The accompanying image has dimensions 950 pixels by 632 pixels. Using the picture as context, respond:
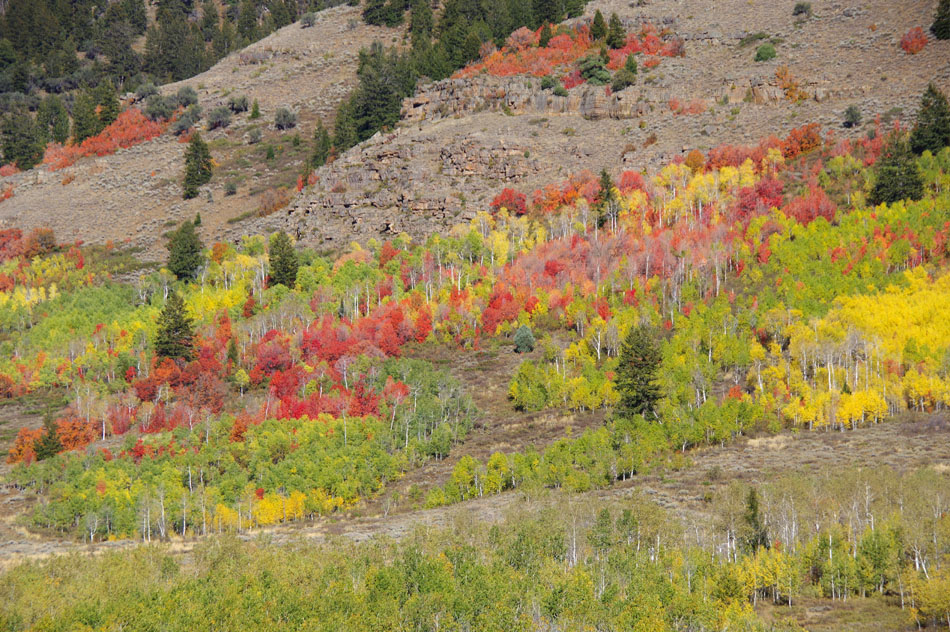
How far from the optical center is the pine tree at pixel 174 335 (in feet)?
327

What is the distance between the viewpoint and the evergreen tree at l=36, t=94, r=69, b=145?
17050 cm

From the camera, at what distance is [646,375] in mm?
83062

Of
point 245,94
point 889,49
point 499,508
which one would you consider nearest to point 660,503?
point 499,508

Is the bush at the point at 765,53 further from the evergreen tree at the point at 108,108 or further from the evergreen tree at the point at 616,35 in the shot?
the evergreen tree at the point at 108,108

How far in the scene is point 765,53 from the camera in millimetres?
141375

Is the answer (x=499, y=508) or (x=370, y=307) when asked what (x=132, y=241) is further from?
(x=499, y=508)

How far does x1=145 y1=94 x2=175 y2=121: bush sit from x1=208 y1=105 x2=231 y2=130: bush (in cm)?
929

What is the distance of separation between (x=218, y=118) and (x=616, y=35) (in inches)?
2933

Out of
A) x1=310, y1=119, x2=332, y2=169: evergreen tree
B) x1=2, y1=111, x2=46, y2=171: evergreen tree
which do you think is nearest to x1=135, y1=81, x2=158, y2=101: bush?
x1=2, y1=111, x2=46, y2=171: evergreen tree

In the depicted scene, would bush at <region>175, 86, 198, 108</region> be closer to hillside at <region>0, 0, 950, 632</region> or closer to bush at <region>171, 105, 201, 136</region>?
bush at <region>171, 105, 201, 136</region>

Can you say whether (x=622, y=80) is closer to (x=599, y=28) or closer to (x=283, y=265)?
(x=599, y=28)

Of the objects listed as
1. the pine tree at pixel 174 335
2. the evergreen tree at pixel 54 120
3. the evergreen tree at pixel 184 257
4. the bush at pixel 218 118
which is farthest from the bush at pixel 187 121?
the pine tree at pixel 174 335

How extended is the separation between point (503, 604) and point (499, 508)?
60.0ft

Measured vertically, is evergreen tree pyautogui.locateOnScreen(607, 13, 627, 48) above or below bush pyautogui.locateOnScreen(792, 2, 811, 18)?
below
